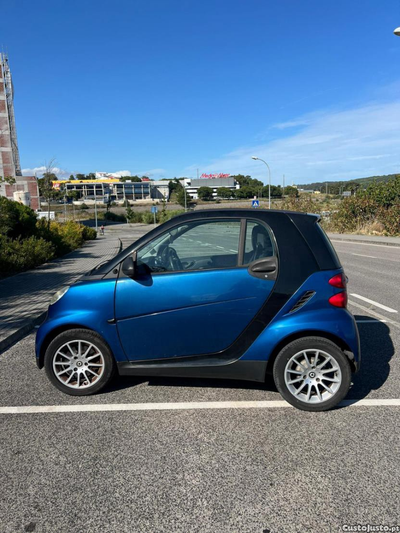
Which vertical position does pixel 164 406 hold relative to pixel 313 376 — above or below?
below

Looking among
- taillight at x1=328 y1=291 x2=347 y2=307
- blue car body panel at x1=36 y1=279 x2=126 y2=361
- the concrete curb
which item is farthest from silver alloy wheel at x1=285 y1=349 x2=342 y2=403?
the concrete curb

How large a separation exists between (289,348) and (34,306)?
554 cm

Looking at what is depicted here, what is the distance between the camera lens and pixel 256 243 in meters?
→ 3.71

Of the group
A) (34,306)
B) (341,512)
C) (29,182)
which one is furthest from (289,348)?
(29,182)

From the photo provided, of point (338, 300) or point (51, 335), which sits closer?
point (338, 300)

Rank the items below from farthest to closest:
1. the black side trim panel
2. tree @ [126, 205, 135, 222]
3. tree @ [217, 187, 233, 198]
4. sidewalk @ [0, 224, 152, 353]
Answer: tree @ [217, 187, 233, 198] → tree @ [126, 205, 135, 222] → sidewalk @ [0, 224, 152, 353] → the black side trim panel

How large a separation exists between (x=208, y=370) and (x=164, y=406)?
20.8 inches

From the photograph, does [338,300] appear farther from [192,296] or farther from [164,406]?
[164,406]

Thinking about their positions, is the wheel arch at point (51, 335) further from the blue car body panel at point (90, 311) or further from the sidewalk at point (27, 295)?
the sidewalk at point (27, 295)

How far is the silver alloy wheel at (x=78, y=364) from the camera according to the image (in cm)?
386

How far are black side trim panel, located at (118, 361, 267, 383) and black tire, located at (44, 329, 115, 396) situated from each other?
0.43 ft

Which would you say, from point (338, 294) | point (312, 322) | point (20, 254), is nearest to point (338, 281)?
point (338, 294)

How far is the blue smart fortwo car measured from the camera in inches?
139

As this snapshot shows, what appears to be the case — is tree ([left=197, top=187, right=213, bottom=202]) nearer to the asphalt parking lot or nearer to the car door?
the car door
